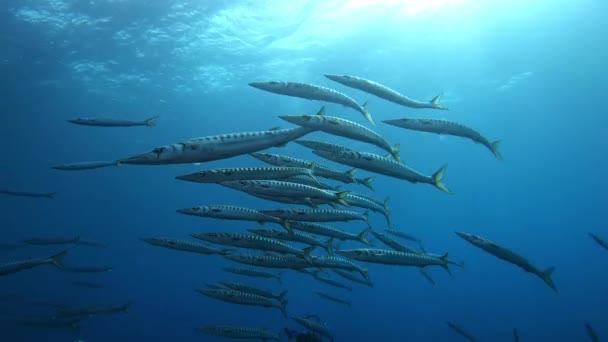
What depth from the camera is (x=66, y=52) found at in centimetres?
2239

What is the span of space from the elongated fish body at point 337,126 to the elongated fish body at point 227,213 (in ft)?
6.03

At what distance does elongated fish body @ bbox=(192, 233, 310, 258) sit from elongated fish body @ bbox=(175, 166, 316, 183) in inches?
64.2

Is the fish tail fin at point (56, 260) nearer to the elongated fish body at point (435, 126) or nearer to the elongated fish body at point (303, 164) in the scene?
the elongated fish body at point (303, 164)

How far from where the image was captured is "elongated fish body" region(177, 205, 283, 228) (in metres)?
5.98

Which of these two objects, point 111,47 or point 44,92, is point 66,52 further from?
point 44,92

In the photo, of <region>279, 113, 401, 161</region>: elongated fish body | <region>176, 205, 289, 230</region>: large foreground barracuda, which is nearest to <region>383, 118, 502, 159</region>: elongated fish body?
<region>279, 113, 401, 161</region>: elongated fish body

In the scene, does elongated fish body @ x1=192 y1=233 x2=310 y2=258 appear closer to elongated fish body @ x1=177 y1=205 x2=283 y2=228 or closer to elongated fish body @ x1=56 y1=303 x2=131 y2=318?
elongated fish body @ x1=177 y1=205 x2=283 y2=228

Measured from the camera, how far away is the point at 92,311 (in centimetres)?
1166

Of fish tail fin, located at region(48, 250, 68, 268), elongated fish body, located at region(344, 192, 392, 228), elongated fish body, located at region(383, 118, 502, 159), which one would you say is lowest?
fish tail fin, located at region(48, 250, 68, 268)

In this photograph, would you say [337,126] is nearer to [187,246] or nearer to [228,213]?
[228,213]

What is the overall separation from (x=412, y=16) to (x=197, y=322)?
3706cm

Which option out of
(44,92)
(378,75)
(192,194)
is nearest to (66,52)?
(44,92)

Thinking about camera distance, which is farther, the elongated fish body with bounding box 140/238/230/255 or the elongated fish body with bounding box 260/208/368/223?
the elongated fish body with bounding box 140/238/230/255

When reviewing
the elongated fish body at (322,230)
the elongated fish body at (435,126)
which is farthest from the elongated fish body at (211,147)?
the elongated fish body at (435,126)
